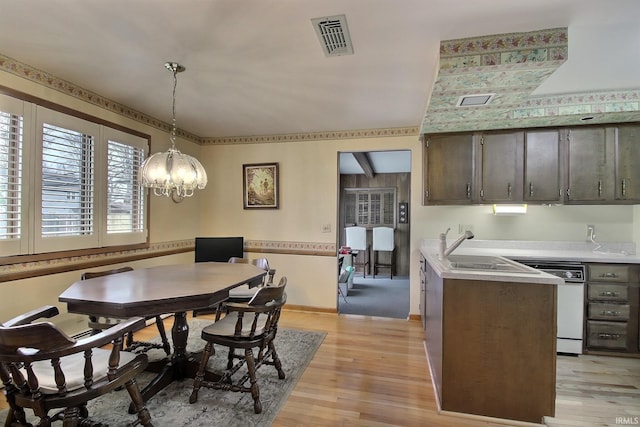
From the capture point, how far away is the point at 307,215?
170 inches

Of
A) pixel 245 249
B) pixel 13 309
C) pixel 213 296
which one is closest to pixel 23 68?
pixel 13 309

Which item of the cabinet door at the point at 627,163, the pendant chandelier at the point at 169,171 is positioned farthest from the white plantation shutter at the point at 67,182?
the cabinet door at the point at 627,163

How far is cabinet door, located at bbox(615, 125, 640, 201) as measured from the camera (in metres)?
3.12

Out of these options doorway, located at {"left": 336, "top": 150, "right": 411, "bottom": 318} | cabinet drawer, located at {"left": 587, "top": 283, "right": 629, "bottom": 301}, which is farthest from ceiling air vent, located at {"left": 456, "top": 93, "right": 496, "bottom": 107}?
doorway, located at {"left": 336, "top": 150, "right": 411, "bottom": 318}

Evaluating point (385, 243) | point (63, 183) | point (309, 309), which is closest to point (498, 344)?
point (309, 309)

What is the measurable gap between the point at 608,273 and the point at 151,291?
4028 millimetres

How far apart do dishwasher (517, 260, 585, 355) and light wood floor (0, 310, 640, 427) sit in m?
0.12

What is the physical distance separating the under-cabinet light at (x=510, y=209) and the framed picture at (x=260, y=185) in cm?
282

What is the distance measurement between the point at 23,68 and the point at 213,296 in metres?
2.34

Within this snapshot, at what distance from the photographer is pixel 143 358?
174 cm

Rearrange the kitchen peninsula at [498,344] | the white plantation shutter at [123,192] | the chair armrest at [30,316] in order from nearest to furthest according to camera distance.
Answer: the chair armrest at [30,316] < the kitchen peninsula at [498,344] < the white plantation shutter at [123,192]

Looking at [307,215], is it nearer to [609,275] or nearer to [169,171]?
[169,171]

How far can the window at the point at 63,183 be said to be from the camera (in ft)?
7.57

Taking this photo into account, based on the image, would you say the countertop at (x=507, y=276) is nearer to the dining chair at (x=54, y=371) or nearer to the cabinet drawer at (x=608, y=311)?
the cabinet drawer at (x=608, y=311)
